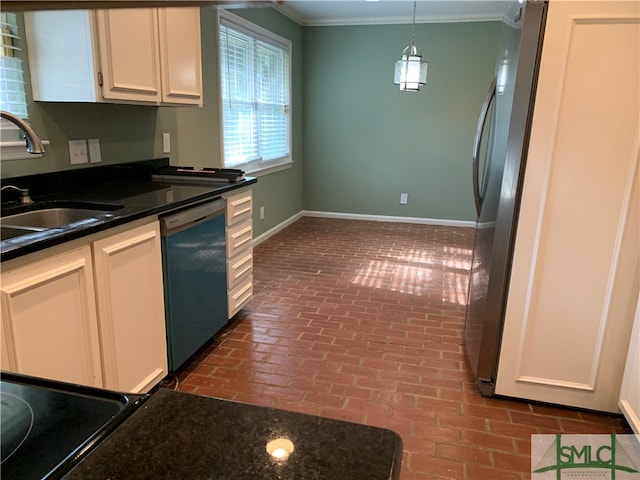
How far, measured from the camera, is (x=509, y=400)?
7.56 ft

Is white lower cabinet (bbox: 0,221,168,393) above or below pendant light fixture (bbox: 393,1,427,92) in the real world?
below

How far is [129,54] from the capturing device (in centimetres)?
225

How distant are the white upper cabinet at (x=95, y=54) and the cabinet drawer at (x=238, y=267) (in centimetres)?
102

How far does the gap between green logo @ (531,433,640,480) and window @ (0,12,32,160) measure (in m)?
2.54

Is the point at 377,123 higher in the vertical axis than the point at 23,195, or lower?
higher

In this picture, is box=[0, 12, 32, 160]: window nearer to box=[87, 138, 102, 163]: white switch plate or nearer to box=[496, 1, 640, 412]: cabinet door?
box=[87, 138, 102, 163]: white switch plate

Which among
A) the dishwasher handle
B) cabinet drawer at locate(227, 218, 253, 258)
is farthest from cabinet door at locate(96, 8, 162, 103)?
cabinet drawer at locate(227, 218, 253, 258)

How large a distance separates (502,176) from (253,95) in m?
3.19

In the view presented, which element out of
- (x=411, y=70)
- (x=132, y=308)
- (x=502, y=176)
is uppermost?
(x=411, y=70)

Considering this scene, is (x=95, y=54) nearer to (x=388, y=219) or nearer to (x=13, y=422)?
(x=13, y=422)

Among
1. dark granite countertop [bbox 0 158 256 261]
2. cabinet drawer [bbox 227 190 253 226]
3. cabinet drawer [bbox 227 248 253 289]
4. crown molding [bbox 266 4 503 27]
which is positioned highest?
crown molding [bbox 266 4 503 27]

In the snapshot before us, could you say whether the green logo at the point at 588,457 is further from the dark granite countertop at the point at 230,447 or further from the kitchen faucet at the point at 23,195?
the kitchen faucet at the point at 23,195

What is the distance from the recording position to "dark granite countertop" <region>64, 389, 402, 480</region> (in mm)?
580

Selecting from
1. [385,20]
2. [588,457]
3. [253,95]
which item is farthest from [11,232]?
[385,20]
